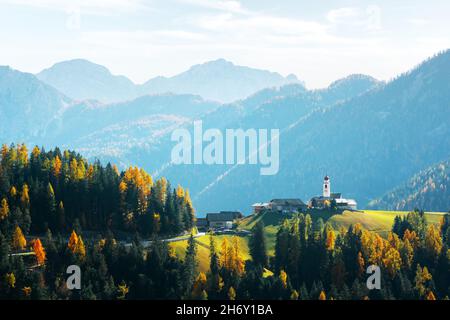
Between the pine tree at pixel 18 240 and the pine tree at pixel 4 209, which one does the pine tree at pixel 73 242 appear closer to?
the pine tree at pixel 18 240

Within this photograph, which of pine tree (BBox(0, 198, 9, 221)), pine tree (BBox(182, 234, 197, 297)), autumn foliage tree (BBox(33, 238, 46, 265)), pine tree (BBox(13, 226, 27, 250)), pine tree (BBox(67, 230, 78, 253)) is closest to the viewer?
autumn foliage tree (BBox(33, 238, 46, 265))

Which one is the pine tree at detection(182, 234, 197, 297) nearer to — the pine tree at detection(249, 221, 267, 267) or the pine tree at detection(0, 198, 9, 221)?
the pine tree at detection(249, 221, 267, 267)

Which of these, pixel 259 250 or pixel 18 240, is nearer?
pixel 18 240

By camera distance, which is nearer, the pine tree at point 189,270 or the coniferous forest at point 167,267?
the coniferous forest at point 167,267

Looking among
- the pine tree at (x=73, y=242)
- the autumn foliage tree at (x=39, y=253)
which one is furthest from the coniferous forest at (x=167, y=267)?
the autumn foliage tree at (x=39, y=253)

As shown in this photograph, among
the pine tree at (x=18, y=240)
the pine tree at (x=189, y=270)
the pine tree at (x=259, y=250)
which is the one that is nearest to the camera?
the pine tree at (x=189, y=270)

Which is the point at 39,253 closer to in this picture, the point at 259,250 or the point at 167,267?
the point at 167,267

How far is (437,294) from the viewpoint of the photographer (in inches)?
7500

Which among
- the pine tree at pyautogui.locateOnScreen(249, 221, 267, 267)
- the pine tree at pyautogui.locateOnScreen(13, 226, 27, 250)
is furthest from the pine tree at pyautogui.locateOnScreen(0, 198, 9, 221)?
the pine tree at pyautogui.locateOnScreen(249, 221, 267, 267)

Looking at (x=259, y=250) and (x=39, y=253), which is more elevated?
(x=39, y=253)

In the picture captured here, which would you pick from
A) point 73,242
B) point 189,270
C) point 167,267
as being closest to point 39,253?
point 73,242
